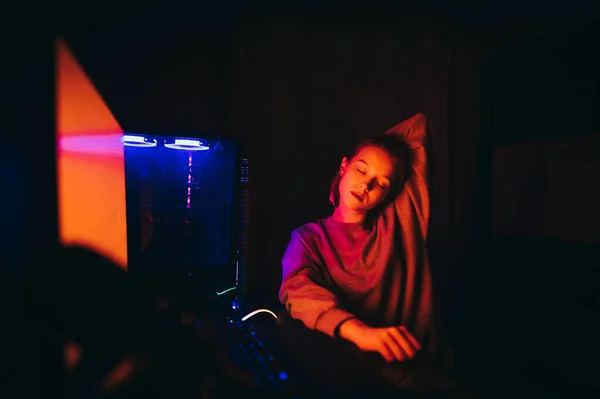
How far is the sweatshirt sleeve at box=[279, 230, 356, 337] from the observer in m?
0.84

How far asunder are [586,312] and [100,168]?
3.55 feet

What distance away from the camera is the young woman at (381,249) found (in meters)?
0.96

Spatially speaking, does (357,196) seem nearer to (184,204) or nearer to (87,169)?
(184,204)

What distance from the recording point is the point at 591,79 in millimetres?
898

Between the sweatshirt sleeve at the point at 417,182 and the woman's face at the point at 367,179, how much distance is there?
0.16 feet

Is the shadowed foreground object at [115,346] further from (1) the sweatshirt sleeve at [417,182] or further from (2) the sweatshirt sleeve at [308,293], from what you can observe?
(1) the sweatshirt sleeve at [417,182]

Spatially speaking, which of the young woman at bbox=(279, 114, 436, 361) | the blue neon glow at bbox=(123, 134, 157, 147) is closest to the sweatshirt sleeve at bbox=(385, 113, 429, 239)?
the young woman at bbox=(279, 114, 436, 361)

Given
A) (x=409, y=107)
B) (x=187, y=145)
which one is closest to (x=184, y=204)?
(x=187, y=145)

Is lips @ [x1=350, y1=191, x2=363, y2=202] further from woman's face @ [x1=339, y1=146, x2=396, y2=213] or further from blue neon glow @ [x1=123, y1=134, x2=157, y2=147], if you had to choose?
blue neon glow @ [x1=123, y1=134, x2=157, y2=147]

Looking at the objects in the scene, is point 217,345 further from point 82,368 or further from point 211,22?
point 211,22

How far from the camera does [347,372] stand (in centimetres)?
69

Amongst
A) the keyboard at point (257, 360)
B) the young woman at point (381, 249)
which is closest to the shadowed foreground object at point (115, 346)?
the keyboard at point (257, 360)

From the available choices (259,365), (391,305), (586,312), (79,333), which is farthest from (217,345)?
(586,312)

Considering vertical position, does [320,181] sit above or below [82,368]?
above
